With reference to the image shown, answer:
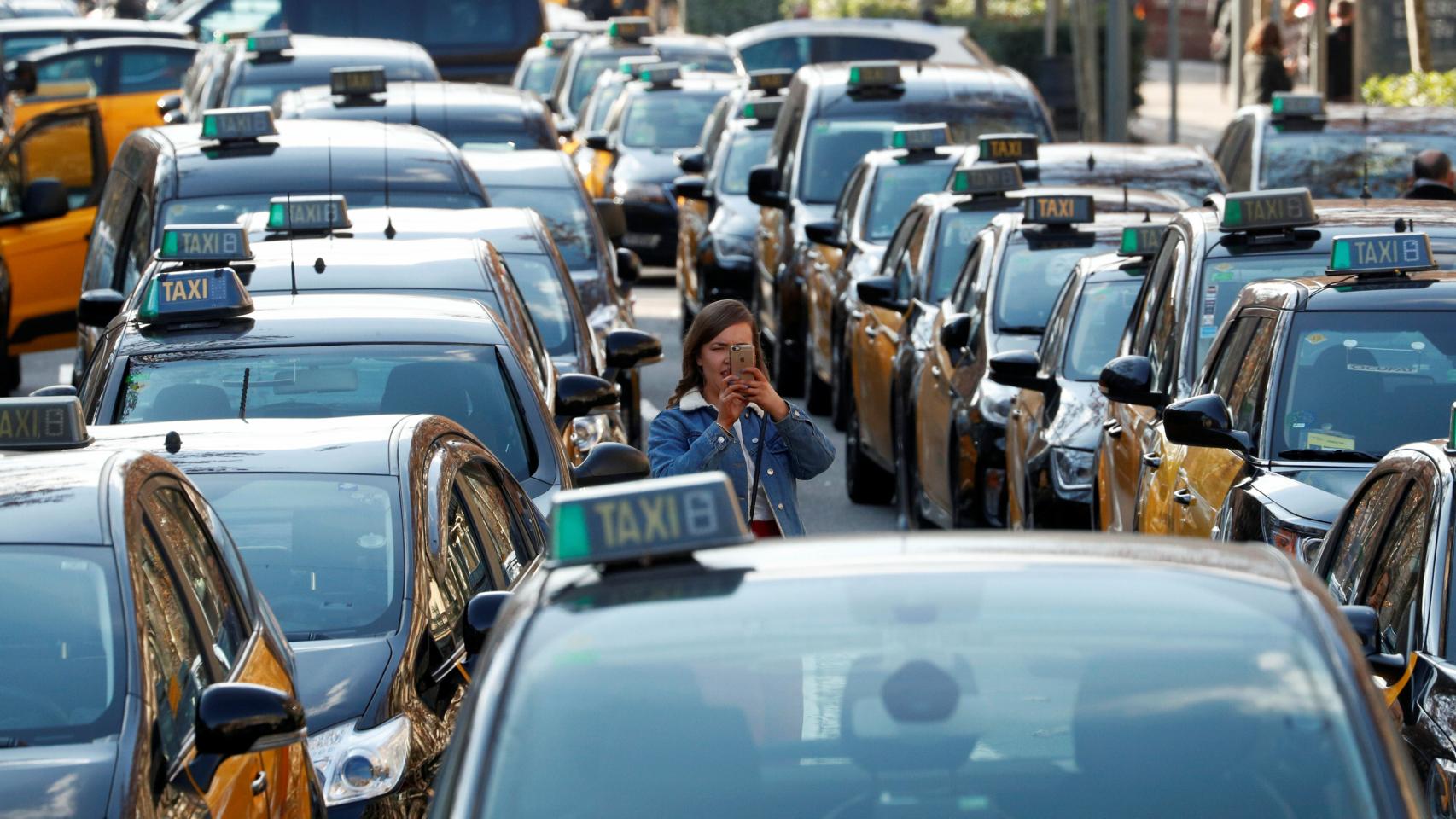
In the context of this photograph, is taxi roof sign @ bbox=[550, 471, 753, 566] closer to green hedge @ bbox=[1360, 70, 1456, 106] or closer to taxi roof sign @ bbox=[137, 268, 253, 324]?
taxi roof sign @ bbox=[137, 268, 253, 324]

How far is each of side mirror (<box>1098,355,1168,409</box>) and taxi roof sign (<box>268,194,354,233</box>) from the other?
11.2 feet

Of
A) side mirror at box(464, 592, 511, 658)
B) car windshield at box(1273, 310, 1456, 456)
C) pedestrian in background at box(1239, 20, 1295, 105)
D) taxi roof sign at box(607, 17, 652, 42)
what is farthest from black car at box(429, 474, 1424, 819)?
taxi roof sign at box(607, 17, 652, 42)

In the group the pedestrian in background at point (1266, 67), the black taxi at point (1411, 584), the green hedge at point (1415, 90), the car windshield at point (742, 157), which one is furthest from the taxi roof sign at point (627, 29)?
the black taxi at point (1411, 584)

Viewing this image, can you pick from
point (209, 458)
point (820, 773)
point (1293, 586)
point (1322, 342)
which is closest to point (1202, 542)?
point (1293, 586)

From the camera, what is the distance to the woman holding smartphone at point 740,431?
709cm

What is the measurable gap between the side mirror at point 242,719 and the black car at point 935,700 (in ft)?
4.11

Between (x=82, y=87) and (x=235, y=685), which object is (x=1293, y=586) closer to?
(x=235, y=685)

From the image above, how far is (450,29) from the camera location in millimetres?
27844

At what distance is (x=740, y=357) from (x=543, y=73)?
25.7 m

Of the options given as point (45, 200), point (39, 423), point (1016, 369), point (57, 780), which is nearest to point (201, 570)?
point (39, 423)

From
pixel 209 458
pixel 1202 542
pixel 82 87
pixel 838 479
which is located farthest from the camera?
pixel 82 87

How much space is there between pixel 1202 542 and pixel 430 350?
4.80 m

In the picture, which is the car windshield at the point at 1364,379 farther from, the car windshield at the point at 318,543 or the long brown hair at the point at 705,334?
the car windshield at the point at 318,543

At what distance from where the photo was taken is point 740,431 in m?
7.14
